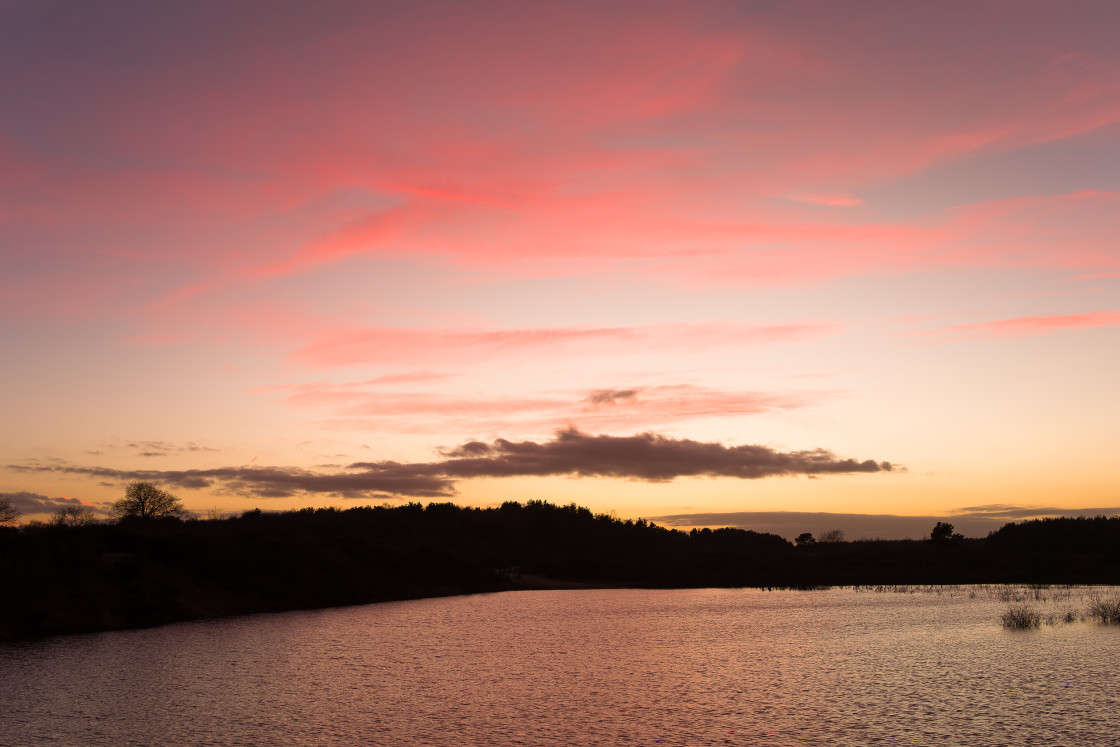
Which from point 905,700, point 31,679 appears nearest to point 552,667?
point 905,700

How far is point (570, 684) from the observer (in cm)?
3216

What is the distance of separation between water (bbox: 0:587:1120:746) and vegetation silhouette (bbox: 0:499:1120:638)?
5.57m

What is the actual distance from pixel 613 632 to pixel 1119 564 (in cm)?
9755

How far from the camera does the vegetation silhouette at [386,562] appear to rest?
52562 mm

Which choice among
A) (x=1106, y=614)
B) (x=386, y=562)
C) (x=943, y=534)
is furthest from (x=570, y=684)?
(x=943, y=534)

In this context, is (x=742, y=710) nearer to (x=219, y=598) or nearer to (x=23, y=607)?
(x=23, y=607)

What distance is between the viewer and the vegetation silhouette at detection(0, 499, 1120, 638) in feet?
172

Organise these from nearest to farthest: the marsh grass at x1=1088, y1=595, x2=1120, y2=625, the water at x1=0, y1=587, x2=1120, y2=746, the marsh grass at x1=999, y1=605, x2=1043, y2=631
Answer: the water at x1=0, y1=587, x2=1120, y2=746 < the marsh grass at x1=999, y1=605, x2=1043, y2=631 < the marsh grass at x1=1088, y1=595, x2=1120, y2=625

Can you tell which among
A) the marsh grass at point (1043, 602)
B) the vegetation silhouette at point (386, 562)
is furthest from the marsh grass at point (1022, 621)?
the vegetation silhouette at point (386, 562)

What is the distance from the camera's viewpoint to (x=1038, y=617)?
5153 cm

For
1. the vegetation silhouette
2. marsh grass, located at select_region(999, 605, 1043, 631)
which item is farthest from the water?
the vegetation silhouette

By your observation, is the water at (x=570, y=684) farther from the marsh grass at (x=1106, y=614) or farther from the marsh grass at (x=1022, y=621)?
the marsh grass at (x=1106, y=614)

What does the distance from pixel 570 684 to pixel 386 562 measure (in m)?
66.4

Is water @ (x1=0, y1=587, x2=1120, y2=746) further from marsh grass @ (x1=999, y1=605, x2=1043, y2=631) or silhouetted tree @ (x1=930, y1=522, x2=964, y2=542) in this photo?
silhouetted tree @ (x1=930, y1=522, x2=964, y2=542)
